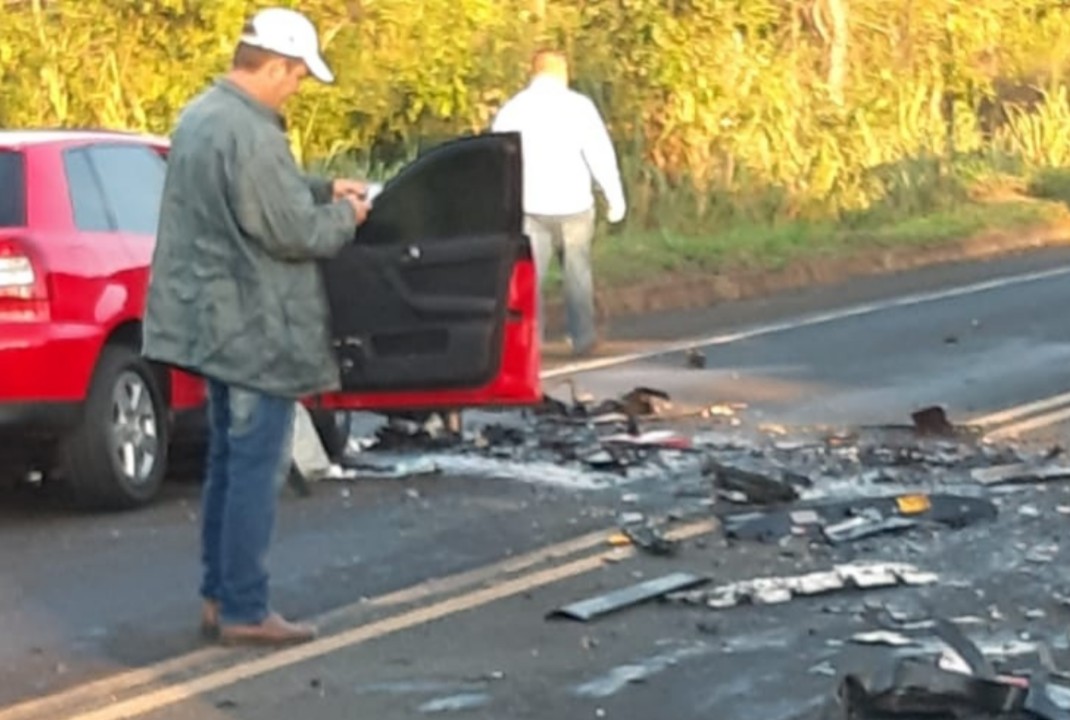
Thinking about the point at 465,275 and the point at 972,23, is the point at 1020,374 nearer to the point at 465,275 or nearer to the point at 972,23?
the point at 465,275

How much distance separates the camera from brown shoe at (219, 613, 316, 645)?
822 centimetres

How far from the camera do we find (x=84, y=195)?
10.8 meters

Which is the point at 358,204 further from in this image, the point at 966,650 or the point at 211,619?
the point at 966,650

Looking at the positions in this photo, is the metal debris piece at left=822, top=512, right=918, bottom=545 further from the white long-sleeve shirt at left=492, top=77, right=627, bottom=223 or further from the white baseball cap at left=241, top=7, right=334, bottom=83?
the white long-sleeve shirt at left=492, top=77, right=627, bottom=223

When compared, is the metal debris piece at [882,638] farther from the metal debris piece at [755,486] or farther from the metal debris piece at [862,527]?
the metal debris piece at [755,486]

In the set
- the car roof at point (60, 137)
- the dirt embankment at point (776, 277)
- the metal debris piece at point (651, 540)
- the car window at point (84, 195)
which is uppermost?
the car roof at point (60, 137)

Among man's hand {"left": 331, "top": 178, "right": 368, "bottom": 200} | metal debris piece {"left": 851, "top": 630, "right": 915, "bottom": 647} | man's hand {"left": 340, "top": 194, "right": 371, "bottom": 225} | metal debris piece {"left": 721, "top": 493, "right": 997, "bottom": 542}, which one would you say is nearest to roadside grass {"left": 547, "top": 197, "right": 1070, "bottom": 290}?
metal debris piece {"left": 721, "top": 493, "right": 997, "bottom": 542}

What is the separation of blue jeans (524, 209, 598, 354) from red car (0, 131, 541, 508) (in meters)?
5.99

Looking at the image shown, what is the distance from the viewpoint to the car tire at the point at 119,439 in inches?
412

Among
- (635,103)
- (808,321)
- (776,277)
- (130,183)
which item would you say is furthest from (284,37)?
(635,103)

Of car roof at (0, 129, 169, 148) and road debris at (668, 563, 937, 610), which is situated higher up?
car roof at (0, 129, 169, 148)

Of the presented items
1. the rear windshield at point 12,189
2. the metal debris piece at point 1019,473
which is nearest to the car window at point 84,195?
the rear windshield at point 12,189

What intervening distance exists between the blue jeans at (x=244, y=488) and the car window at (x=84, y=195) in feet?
8.46

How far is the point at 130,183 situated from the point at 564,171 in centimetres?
601
